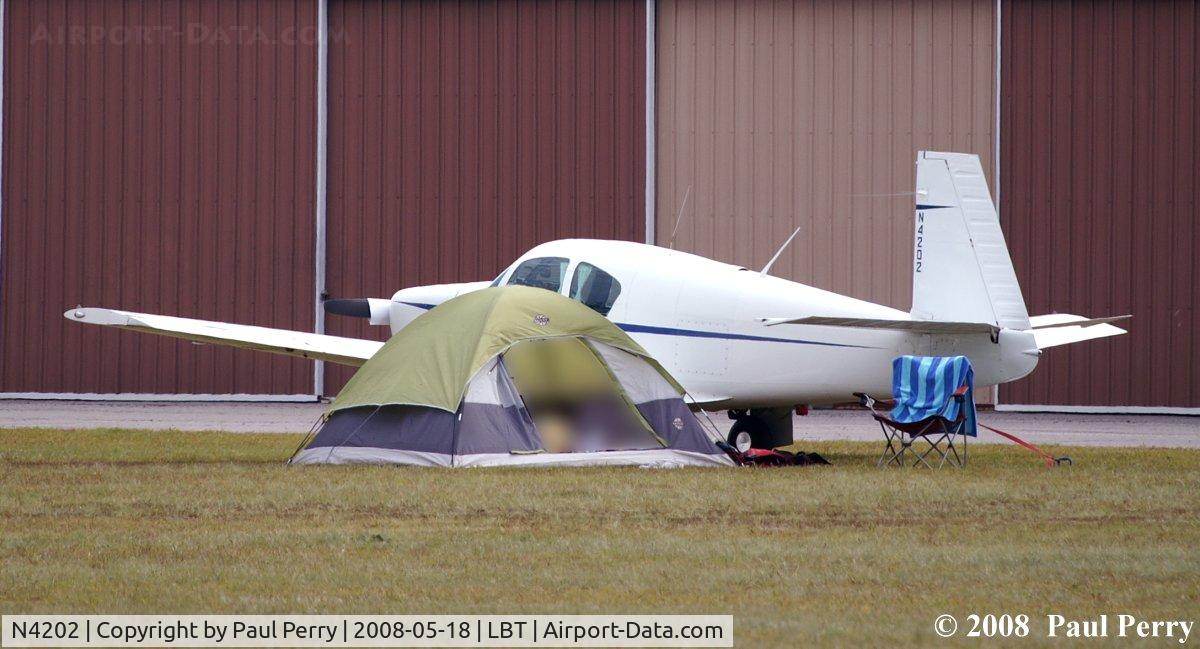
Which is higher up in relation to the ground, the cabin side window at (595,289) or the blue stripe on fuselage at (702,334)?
the cabin side window at (595,289)

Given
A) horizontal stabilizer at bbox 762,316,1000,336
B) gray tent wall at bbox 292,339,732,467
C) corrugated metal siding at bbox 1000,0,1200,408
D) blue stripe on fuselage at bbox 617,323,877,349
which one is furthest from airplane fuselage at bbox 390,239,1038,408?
corrugated metal siding at bbox 1000,0,1200,408

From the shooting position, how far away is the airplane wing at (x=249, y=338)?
13.2 m

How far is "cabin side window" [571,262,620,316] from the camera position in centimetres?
1338

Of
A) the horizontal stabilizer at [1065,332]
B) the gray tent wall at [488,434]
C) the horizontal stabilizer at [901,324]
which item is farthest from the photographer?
the horizontal stabilizer at [1065,332]

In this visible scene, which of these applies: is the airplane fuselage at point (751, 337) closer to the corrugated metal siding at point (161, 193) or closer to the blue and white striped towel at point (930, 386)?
the blue and white striped towel at point (930, 386)

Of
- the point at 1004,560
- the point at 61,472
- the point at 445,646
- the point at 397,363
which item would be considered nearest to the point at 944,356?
the point at 397,363

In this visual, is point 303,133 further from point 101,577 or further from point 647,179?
point 101,577

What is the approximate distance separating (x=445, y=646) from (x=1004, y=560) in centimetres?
307

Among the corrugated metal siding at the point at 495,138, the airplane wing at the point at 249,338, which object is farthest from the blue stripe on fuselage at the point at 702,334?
the corrugated metal siding at the point at 495,138

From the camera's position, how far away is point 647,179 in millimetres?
23141

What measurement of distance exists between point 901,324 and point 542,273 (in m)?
3.28

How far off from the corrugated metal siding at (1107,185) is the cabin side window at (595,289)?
11.1m

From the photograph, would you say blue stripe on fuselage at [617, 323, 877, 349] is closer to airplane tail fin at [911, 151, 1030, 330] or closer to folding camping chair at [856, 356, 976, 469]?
folding camping chair at [856, 356, 976, 469]

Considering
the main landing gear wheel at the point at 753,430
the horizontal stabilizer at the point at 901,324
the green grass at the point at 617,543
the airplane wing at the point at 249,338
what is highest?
the horizontal stabilizer at the point at 901,324
